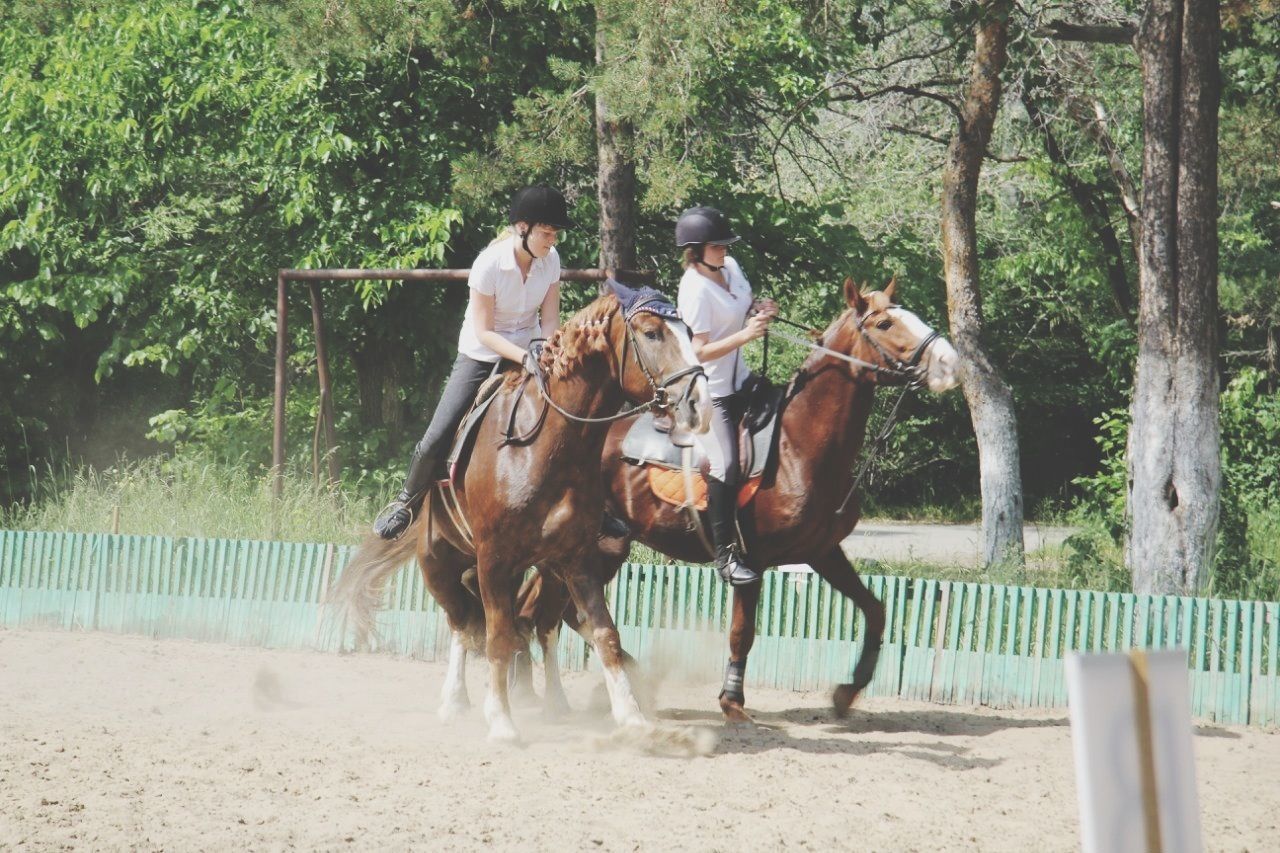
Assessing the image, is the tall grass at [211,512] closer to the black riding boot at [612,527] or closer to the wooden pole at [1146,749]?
the black riding boot at [612,527]

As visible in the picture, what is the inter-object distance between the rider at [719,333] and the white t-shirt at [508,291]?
2.75 ft

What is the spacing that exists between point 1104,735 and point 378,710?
21.2 ft

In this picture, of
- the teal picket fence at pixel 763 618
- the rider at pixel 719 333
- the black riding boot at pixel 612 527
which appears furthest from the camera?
the teal picket fence at pixel 763 618

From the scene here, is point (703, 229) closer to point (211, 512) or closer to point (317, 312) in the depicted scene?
point (317, 312)

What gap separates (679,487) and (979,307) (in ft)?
20.8

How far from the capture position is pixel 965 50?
1169 cm

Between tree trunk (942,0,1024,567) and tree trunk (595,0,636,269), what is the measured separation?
3.26 meters

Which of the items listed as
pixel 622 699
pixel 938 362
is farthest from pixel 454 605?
pixel 938 362

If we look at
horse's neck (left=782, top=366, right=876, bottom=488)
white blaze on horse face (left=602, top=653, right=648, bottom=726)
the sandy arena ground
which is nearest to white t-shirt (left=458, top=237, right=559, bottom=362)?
horse's neck (left=782, top=366, right=876, bottom=488)

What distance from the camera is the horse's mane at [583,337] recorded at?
6.91 m

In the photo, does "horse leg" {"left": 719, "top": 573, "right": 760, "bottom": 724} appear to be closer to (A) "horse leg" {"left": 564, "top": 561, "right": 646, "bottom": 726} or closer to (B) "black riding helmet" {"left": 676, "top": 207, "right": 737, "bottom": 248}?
(A) "horse leg" {"left": 564, "top": 561, "right": 646, "bottom": 726}

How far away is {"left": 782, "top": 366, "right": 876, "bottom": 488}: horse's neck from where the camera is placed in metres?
7.81

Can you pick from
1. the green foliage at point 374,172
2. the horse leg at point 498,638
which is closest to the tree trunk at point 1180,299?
the green foliage at point 374,172

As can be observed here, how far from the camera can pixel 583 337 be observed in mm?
6961
